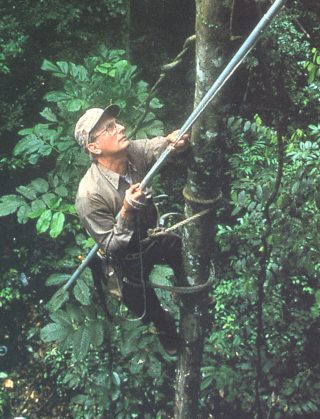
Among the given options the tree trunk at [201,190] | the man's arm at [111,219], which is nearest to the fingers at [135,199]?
the man's arm at [111,219]

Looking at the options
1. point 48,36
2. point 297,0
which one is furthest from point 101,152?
point 297,0

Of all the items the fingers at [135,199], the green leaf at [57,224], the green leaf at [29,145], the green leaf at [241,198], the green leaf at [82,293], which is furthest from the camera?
the green leaf at [29,145]

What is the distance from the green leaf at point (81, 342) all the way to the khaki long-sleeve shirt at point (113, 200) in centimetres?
81

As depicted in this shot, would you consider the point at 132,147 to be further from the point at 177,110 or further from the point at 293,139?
the point at 177,110

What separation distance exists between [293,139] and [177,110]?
5.29 feet

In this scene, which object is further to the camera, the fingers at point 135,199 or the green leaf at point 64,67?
the green leaf at point 64,67

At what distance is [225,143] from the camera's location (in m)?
2.51

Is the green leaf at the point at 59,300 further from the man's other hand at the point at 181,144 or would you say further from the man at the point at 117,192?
the man's other hand at the point at 181,144

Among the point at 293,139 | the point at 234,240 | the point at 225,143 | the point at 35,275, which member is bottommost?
the point at 35,275

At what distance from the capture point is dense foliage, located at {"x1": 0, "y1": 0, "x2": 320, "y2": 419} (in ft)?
10.3

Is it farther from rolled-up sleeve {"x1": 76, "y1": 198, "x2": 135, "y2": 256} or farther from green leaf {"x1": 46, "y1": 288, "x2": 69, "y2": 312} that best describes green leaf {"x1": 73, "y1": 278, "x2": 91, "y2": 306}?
rolled-up sleeve {"x1": 76, "y1": 198, "x2": 135, "y2": 256}

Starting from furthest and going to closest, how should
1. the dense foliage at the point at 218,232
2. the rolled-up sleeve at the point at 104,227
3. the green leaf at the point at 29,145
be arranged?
the green leaf at the point at 29,145 < the dense foliage at the point at 218,232 < the rolled-up sleeve at the point at 104,227

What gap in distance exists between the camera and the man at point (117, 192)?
263 cm

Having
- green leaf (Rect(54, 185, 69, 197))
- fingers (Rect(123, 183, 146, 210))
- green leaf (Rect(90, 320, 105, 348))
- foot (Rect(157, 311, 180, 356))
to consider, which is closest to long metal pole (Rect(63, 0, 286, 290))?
fingers (Rect(123, 183, 146, 210))
